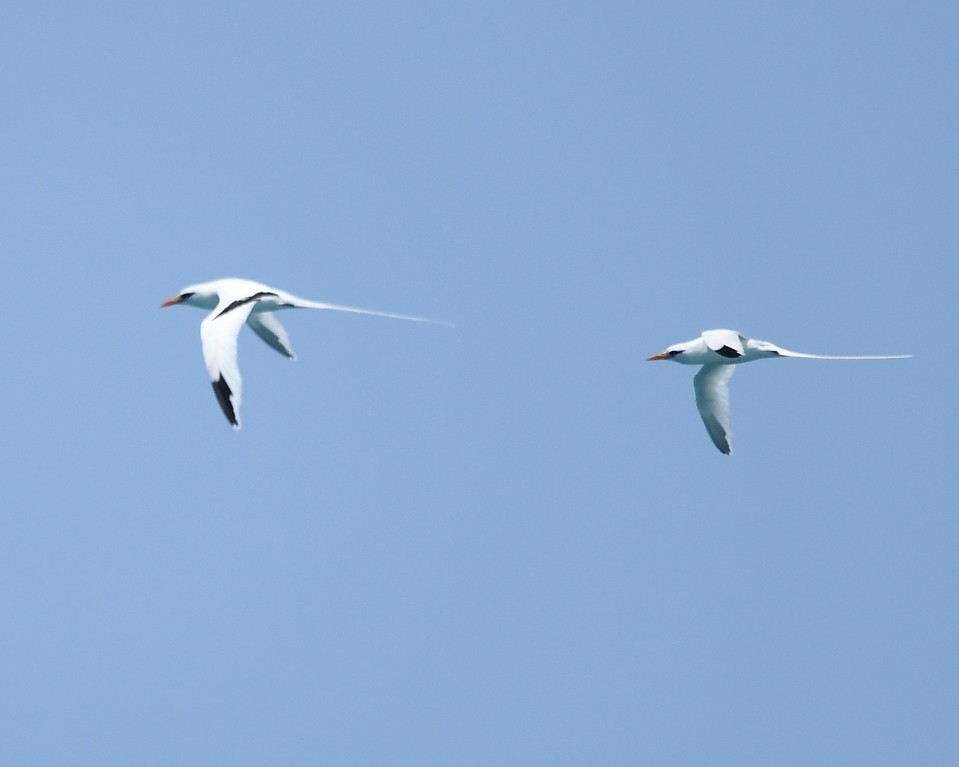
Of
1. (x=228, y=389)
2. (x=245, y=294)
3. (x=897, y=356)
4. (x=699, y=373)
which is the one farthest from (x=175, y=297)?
(x=897, y=356)

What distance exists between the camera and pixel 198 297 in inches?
1764

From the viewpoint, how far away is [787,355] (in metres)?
44.7

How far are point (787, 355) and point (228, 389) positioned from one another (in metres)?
14.7

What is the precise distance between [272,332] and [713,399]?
39.4ft

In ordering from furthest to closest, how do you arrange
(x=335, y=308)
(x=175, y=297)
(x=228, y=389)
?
(x=175, y=297) < (x=335, y=308) < (x=228, y=389)

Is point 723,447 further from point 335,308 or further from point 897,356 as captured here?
point 335,308

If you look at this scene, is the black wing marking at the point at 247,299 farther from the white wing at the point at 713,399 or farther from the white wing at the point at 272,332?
the white wing at the point at 713,399

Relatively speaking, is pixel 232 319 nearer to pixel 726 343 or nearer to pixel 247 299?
pixel 247 299

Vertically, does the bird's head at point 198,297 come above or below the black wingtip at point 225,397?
above

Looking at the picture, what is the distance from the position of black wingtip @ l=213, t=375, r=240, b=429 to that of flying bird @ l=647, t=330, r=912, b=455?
1319cm

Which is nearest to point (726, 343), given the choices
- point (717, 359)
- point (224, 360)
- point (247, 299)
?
point (717, 359)

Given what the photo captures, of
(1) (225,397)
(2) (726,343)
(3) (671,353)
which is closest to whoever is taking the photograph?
(1) (225,397)

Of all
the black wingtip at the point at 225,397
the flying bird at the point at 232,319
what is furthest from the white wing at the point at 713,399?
the black wingtip at the point at 225,397

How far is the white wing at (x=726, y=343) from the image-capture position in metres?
45.1
